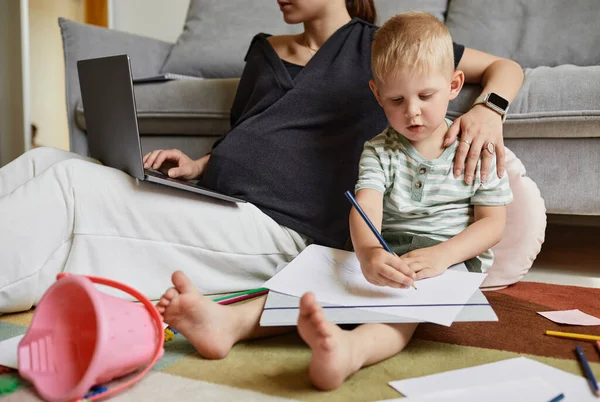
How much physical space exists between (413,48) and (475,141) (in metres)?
0.20

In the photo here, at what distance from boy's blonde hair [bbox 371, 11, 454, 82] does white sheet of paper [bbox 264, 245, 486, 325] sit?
0.32 meters

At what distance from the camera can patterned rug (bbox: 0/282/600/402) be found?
646 millimetres

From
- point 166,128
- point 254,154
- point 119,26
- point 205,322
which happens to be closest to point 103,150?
point 254,154

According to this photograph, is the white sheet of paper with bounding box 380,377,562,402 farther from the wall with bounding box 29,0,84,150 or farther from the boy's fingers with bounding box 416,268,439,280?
the wall with bounding box 29,0,84,150

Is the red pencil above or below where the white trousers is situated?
below

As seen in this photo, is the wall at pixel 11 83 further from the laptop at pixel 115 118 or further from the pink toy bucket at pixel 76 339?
the pink toy bucket at pixel 76 339

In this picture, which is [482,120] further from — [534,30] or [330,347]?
[534,30]

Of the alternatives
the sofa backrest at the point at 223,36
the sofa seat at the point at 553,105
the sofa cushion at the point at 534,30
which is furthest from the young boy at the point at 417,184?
the sofa backrest at the point at 223,36

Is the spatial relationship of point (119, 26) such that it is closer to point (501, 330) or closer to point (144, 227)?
point (144, 227)

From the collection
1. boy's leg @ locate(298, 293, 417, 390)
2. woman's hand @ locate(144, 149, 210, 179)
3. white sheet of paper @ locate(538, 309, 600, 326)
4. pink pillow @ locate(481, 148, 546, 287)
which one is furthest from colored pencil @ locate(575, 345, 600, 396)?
woman's hand @ locate(144, 149, 210, 179)

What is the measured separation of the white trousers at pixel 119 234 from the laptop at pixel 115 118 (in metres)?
0.05

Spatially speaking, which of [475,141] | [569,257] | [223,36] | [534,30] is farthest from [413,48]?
[223,36]

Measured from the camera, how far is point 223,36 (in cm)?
217

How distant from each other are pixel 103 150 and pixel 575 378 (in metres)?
0.88
